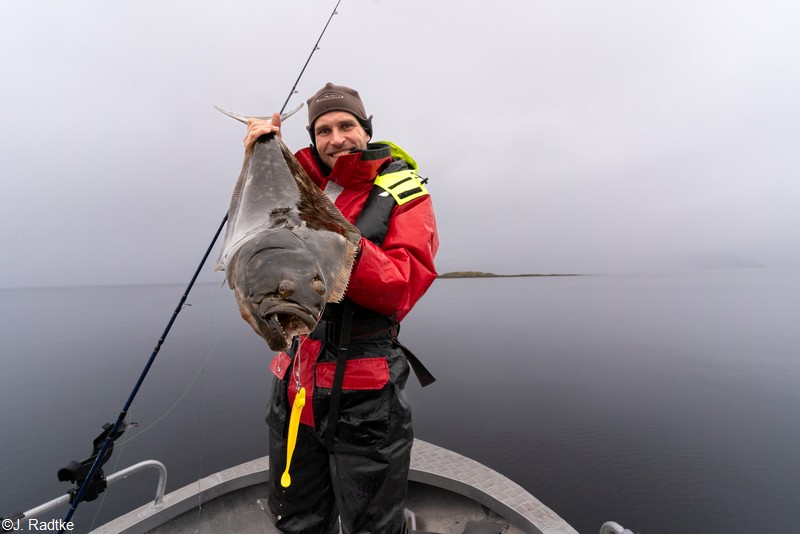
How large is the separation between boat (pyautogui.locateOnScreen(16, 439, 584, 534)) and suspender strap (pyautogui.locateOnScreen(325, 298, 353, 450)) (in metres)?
2.96

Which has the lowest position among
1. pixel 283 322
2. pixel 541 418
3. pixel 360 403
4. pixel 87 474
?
pixel 541 418

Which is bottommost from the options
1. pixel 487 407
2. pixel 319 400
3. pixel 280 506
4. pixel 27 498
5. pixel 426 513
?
pixel 487 407

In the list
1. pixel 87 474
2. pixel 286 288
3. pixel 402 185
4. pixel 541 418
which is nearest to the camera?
pixel 286 288

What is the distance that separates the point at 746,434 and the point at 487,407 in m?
10.5

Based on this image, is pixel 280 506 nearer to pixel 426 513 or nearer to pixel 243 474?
pixel 243 474

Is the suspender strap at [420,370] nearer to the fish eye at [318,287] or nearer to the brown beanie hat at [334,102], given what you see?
the fish eye at [318,287]

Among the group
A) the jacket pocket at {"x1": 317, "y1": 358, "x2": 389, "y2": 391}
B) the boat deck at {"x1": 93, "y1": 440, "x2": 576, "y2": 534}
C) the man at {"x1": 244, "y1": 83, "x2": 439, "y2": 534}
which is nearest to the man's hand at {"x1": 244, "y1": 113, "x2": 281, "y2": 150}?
the man at {"x1": 244, "y1": 83, "x2": 439, "y2": 534}

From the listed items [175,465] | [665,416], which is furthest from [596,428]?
[175,465]

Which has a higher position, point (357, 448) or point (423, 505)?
point (357, 448)

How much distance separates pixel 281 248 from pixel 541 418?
58.4 feet

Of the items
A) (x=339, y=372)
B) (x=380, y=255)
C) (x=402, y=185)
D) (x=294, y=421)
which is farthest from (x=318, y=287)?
(x=402, y=185)

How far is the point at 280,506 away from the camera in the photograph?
Result: 3.06 m

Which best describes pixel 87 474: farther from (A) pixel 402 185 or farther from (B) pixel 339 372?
(A) pixel 402 185

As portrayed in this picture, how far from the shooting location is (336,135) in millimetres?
3301
